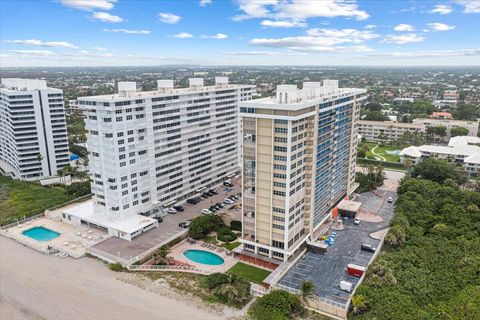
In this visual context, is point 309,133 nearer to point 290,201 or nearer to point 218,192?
point 290,201

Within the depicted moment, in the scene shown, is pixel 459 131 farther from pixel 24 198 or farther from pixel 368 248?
pixel 24 198

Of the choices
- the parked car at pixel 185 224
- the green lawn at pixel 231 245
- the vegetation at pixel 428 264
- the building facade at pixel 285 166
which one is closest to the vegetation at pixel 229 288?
the building facade at pixel 285 166

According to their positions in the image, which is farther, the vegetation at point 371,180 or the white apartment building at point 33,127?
the white apartment building at point 33,127

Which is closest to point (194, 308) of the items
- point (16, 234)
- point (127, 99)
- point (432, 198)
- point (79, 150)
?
point (127, 99)

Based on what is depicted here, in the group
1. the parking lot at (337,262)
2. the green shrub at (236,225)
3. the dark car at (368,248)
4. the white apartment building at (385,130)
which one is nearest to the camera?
the parking lot at (337,262)

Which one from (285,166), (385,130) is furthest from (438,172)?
(385,130)

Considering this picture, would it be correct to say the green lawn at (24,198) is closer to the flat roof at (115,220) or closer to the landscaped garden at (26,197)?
the landscaped garden at (26,197)
